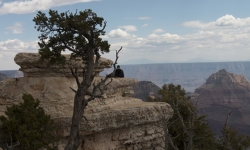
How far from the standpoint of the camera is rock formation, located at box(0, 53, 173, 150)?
690 inches

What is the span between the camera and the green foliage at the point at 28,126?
14.9 metres

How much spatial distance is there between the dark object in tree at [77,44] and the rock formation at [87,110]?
7.65 ft

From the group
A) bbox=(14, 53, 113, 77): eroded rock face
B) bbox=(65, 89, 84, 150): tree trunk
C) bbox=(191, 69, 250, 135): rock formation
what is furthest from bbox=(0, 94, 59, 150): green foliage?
bbox=(191, 69, 250, 135): rock formation

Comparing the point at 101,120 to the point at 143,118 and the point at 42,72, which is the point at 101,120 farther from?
the point at 42,72

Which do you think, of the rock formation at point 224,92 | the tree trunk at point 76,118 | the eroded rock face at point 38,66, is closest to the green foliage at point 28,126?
the tree trunk at point 76,118

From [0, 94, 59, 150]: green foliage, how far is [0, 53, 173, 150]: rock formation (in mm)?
1339

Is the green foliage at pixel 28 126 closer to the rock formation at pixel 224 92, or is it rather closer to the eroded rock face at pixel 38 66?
the eroded rock face at pixel 38 66

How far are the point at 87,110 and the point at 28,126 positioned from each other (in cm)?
386


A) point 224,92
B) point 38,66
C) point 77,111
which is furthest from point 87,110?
point 224,92

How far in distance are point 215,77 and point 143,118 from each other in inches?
4821

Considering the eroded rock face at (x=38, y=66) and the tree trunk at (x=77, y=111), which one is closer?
the tree trunk at (x=77, y=111)

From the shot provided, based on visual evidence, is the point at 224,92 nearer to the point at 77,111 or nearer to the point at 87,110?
the point at 87,110

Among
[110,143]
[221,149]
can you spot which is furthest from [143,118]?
[221,149]

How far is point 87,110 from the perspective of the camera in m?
18.1
